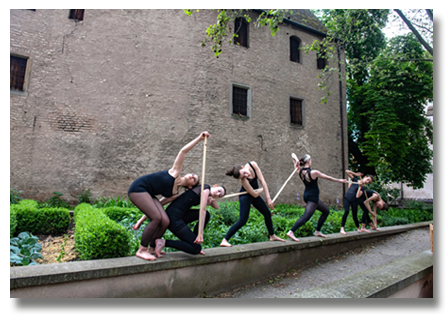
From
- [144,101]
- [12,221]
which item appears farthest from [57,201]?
[12,221]

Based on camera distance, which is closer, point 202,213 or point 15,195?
point 202,213

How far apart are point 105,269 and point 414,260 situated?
4796 mm


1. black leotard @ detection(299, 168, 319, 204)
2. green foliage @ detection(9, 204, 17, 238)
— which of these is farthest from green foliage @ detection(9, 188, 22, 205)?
black leotard @ detection(299, 168, 319, 204)

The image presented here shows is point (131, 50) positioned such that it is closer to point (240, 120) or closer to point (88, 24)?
point (88, 24)

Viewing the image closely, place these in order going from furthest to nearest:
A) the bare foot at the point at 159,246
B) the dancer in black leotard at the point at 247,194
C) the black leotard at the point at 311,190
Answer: the black leotard at the point at 311,190 → the dancer in black leotard at the point at 247,194 → the bare foot at the point at 159,246

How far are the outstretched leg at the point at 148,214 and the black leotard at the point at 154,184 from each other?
0.08 m

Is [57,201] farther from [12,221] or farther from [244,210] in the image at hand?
[244,210]

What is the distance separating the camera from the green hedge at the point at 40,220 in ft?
18.8

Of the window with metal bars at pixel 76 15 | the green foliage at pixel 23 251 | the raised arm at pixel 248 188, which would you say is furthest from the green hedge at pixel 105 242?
the window with metal bars at pixel 76 15

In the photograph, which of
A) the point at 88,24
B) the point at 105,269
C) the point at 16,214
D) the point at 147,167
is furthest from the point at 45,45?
the point at 105,269

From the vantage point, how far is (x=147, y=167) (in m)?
11.3

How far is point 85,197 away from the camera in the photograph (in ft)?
33.3

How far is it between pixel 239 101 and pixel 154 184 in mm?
10243

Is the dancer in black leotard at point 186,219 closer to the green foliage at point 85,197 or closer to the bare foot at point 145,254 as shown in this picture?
the bare foot at point 145,254
